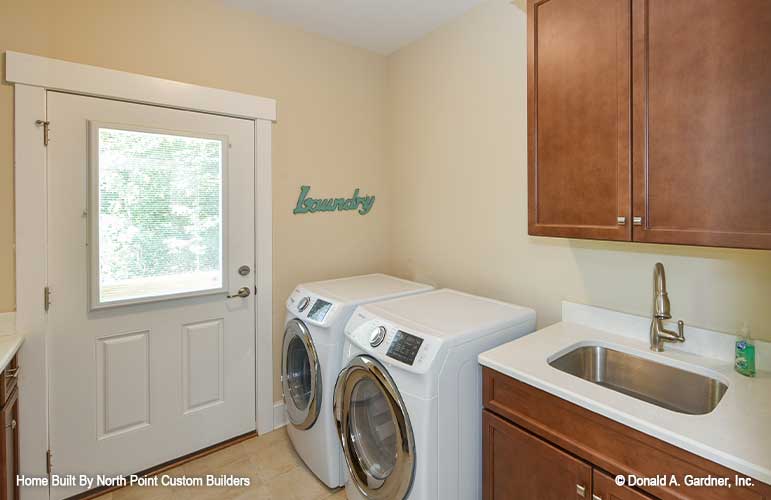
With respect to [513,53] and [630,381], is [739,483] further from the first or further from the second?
[513,53]

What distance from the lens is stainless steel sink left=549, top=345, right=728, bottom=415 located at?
140 cm

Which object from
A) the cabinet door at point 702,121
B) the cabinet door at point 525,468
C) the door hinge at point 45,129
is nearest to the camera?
the cabinet door at point 702,121

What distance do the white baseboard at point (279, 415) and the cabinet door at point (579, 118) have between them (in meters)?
1.95

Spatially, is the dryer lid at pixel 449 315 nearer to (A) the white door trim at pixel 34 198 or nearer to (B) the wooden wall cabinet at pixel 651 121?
(B) the wooden wall cabinet at pixel 651 121

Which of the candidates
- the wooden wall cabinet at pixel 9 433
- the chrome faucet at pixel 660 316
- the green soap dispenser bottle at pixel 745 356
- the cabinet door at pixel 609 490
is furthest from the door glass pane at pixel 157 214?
the green soap dispenser bottle at pixel 745 356

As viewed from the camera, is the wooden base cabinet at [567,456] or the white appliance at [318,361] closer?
the wooden base cabinet at [567,456]

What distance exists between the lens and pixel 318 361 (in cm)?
198

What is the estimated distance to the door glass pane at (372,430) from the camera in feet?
5.45

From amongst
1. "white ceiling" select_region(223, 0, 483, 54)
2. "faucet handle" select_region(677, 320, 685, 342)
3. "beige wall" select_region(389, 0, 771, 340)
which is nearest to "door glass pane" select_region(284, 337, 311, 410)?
"beige wall" select_region(389, 0, 771, 340)

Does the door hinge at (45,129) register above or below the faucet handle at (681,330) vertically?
above

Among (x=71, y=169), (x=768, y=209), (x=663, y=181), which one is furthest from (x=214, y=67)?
(x=768, y=209)

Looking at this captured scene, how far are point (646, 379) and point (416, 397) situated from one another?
93cm

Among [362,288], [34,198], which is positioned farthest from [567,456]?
[34,198]

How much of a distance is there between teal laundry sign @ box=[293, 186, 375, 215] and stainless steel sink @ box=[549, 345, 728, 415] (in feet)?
5.78
